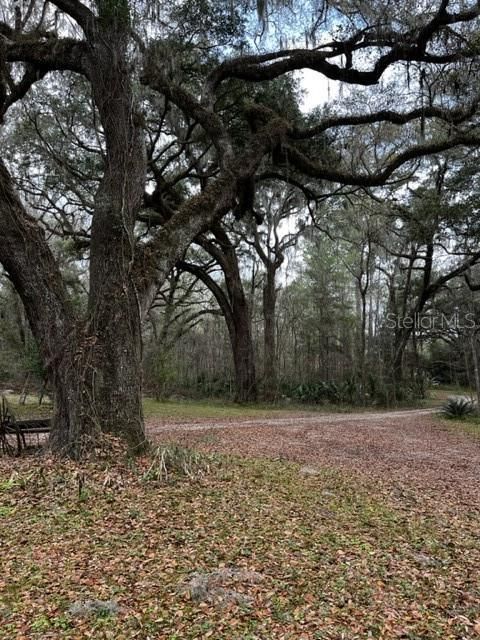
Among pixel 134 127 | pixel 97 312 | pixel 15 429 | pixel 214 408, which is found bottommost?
pixel 214 408

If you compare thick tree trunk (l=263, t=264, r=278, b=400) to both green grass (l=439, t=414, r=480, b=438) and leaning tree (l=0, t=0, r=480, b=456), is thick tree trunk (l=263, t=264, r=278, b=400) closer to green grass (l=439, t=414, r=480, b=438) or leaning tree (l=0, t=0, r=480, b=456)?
green grass (l=439, t=414, r=480, b=438)

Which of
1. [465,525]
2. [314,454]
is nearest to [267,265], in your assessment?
[314,454]

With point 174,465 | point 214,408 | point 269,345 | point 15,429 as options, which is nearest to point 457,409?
point 269,345

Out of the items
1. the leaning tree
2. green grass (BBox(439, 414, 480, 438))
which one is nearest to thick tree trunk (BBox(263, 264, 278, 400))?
green grass (BBox(439, 414, 480, 438))

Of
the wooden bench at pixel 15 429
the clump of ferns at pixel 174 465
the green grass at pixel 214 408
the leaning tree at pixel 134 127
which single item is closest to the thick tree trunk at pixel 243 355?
the green grass at pixel 214 408

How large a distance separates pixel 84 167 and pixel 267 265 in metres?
7.41

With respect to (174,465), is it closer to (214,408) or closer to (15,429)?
(15,429)

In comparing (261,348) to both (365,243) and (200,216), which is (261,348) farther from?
(200,216)

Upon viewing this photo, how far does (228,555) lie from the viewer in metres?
2.96

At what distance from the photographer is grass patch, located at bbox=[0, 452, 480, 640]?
2.26 meters

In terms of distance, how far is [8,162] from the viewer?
1312 centimetres

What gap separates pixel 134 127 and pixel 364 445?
5.87m

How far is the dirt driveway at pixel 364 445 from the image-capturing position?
18.7 feet

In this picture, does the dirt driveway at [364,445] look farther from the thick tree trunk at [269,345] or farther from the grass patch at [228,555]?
the thick tree trunk at [269,345]
